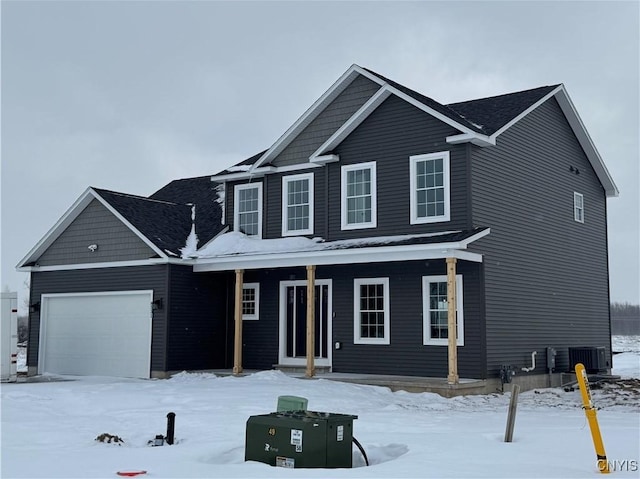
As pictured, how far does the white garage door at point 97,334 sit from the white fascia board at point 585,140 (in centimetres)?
1205

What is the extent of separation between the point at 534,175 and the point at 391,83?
175 inches

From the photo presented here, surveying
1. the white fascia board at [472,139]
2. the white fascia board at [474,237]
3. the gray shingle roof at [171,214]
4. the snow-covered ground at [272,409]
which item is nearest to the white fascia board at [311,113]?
the gray shingle roof at [171,214]

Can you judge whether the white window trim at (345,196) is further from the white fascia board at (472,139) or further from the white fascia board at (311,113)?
the white fascia board at (472,139)

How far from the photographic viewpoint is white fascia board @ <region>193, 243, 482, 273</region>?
53.3 ft

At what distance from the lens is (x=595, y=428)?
26.3 feet

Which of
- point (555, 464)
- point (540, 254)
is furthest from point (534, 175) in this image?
point (555, 464)

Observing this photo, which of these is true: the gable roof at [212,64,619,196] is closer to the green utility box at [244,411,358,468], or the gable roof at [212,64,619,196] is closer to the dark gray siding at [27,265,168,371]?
the dark gray siding at [27,265,168,371]

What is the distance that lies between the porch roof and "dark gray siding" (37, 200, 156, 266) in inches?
65.8

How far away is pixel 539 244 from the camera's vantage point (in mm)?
19812

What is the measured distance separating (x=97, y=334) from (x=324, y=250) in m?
7.47

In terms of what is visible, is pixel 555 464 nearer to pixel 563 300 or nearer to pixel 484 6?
pixel 563 300

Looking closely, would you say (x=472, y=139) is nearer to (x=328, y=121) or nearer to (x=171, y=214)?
(x=328, y=121)

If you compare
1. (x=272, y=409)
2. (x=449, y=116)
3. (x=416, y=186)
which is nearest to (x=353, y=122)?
(x=416, y=186)

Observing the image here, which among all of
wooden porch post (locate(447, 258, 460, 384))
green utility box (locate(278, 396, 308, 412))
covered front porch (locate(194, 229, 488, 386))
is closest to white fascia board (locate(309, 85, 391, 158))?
covered front porch (locate(194, 229, 488, 386))
